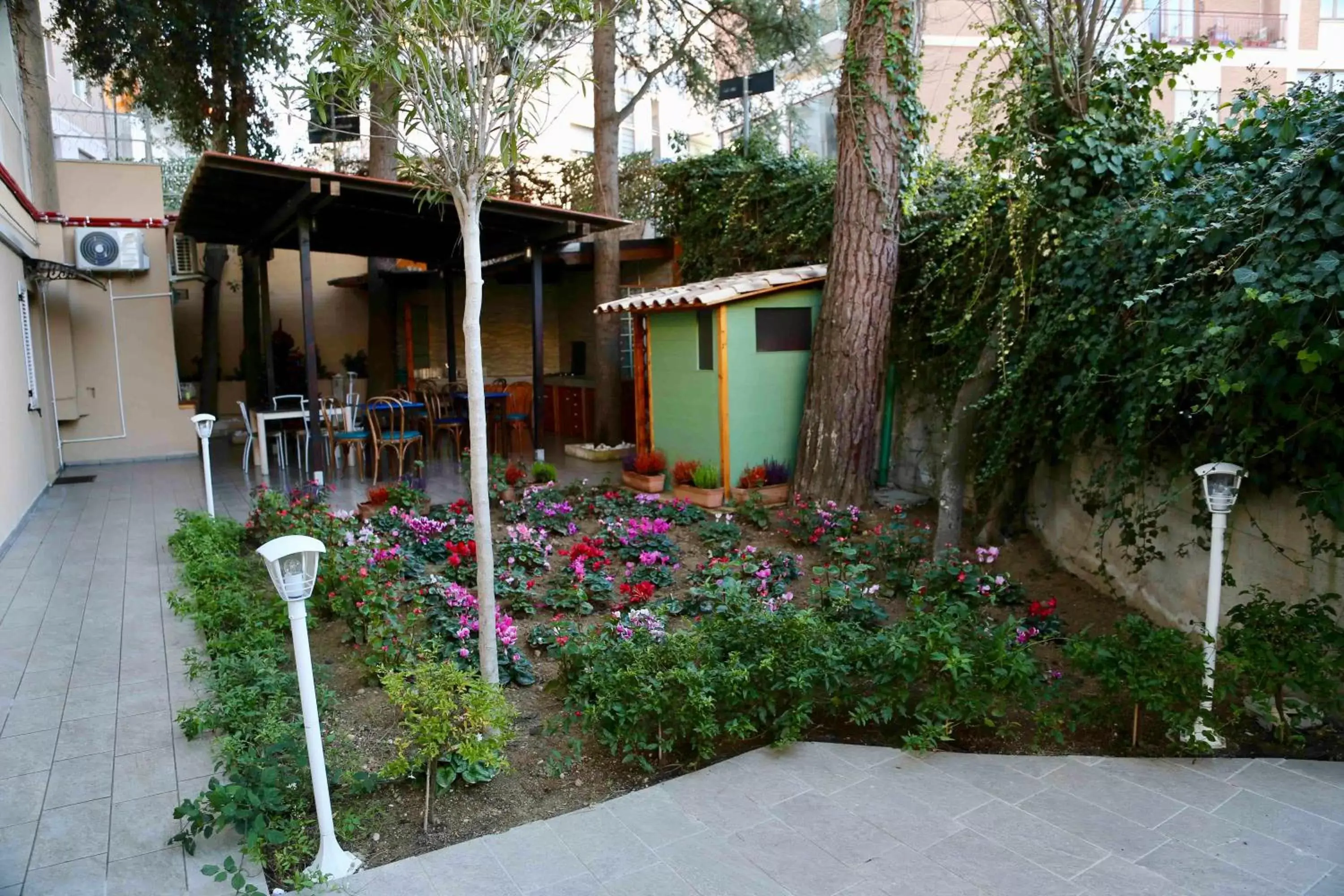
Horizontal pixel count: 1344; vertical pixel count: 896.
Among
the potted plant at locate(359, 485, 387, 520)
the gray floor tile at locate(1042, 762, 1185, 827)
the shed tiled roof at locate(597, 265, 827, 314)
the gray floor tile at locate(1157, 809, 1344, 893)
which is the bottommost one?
the gray floor tile at locate(1157, 809, 1344, 893)

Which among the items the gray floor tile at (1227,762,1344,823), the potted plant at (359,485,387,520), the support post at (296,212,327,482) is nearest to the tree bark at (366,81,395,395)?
the support post at (296,212,327,482)

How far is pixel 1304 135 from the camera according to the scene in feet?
12.7

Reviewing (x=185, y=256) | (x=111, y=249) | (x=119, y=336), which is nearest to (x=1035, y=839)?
(x=111, y=249)

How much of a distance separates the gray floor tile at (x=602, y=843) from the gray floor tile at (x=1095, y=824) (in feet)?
4.44

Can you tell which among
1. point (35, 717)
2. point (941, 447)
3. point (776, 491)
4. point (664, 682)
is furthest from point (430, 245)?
point (664, 682)

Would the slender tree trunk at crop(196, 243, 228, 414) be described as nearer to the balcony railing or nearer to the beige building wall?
the beige building wall

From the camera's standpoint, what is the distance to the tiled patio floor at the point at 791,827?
271cm

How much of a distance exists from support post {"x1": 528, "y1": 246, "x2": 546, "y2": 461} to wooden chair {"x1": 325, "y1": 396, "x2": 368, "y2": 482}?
1.81m

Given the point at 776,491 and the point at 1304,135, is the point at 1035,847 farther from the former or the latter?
the point at 776,491

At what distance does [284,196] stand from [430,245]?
3.13m

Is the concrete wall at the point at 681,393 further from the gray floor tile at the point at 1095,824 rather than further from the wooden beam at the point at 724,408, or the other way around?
the gray floor tile at the point at 1095,824

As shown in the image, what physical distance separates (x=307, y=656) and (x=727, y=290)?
579 cm

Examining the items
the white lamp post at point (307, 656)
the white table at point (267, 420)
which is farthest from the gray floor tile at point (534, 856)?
the white table at point (267, 420)

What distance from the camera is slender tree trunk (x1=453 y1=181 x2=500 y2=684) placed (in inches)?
141
